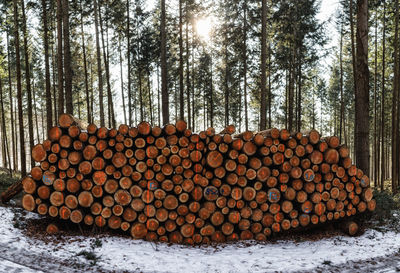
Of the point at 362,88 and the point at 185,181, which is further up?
the point at 362,88

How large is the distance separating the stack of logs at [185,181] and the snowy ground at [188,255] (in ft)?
1.48

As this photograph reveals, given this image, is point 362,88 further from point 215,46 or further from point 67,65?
point 215,46

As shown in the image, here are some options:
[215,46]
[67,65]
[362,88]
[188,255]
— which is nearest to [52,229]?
[188,255]

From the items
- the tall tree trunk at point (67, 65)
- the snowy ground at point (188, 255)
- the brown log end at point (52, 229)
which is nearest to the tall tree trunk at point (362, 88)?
the snowy ground at point (188, 255)

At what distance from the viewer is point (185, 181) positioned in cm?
597

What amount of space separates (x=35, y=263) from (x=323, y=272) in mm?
4723

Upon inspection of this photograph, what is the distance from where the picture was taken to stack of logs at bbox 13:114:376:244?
5789 millimetres

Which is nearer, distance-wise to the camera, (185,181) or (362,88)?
(185,181)

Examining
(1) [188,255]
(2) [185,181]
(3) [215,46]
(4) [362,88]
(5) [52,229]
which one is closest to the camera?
(1) [188,255]

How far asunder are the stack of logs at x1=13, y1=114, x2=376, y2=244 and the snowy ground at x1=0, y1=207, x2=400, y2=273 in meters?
0.45

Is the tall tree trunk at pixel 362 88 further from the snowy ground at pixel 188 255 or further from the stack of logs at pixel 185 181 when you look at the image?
the snowy ground at pixel 188 255

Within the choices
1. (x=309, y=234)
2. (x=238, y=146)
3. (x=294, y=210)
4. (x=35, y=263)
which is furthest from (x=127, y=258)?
(x=309, y=234)

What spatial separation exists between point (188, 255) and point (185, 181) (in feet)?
4.96

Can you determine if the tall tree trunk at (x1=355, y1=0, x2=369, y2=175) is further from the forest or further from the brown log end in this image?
the brown log end
